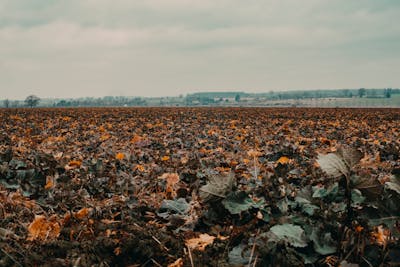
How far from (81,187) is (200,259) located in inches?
62.0

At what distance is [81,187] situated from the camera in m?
2.92

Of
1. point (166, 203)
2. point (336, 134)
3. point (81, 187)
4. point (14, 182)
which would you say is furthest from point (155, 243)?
point (336, 134)

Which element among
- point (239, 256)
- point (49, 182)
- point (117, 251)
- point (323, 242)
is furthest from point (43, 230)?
point (323, 242)

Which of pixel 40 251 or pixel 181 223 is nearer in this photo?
pixel 40 251

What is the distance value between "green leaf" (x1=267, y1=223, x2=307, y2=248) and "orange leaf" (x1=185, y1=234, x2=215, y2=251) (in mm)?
311

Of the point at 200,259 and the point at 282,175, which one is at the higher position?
the point at 282,175

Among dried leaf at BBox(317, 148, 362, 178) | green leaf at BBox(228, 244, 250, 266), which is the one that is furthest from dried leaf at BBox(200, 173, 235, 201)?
dried leaf at BBox(317, 148, 362, 178)

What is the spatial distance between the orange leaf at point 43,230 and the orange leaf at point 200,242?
2.39 feet

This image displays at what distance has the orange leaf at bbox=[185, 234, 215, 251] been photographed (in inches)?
70.8

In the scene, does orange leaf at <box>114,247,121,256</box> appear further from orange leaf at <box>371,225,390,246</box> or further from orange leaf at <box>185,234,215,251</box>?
orange leaf at <box>371,225,390,246</box>

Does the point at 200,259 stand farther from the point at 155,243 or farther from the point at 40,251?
the point at 40,251

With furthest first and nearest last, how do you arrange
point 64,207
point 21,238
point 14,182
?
1. point 14,182
2. point 64,207
3. point 21,238

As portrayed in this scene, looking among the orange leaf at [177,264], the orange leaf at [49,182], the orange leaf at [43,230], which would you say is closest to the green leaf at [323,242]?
the orange leaf at [177,264]

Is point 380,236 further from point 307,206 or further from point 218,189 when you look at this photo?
point 218,189
